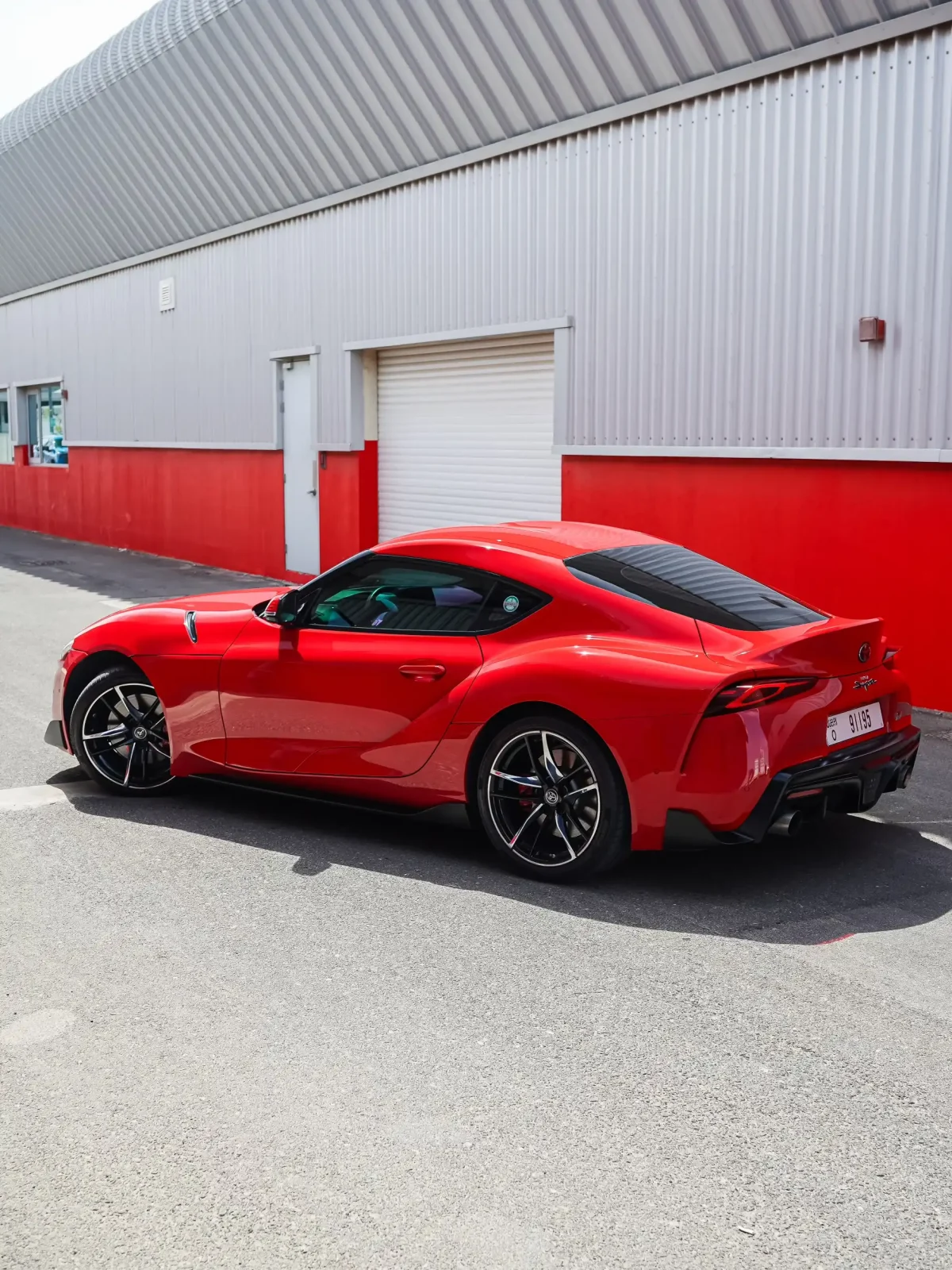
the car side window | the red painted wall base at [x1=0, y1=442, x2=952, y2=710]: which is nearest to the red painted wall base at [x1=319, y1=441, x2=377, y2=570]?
the red painted wall base at [x1=0, y1=442, x2=952, y2=710]

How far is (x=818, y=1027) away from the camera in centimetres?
395

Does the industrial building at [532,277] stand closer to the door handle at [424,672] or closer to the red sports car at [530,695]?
the red sports car at [530,695]

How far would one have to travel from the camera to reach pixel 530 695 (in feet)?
17.1

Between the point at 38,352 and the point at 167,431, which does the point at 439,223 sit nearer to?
the point at 167,431

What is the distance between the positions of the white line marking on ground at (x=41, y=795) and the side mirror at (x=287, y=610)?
1440 mm

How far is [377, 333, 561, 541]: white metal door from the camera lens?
44.6ft

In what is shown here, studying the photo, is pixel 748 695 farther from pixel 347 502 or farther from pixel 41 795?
pixel 347 502

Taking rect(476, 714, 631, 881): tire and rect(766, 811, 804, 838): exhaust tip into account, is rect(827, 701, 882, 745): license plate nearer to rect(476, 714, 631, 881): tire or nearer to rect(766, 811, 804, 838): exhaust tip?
rect(766, 811, 804, 838): exhaust tip

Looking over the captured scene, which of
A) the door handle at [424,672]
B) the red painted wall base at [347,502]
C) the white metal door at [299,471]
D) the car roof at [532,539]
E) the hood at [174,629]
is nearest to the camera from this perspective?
the door handle at [424,672]

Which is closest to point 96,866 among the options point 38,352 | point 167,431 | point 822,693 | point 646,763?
point 646,763

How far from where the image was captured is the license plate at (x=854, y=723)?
511cm

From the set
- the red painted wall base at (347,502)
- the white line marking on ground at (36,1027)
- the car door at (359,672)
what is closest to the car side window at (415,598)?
the car door at (359,672)

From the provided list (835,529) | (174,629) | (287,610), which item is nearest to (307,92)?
(835,529)

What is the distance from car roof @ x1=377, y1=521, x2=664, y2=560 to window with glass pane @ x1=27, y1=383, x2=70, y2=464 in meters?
21.1
